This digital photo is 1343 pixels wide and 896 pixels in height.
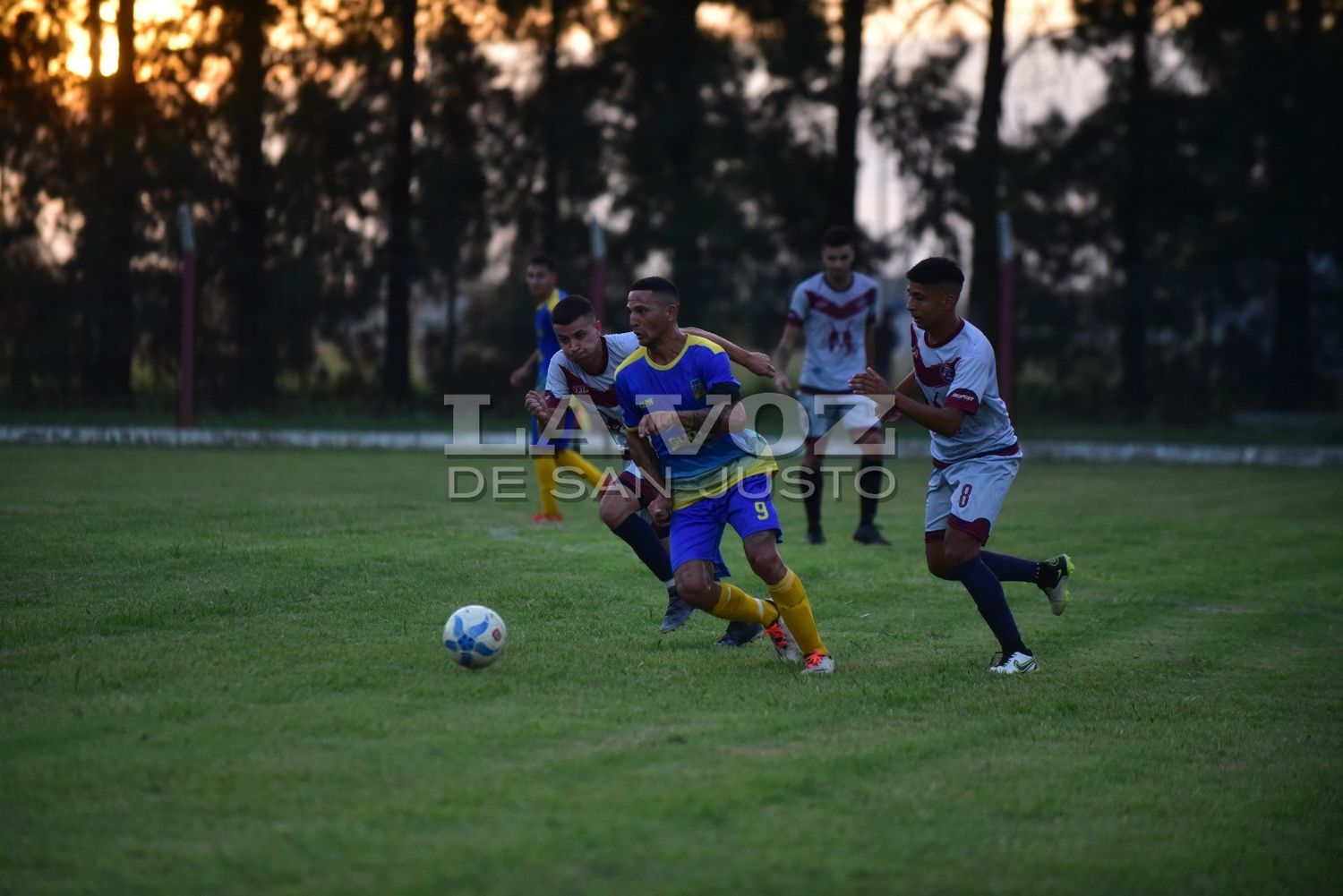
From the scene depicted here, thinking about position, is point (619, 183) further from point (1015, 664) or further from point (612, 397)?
point (1015, 664)

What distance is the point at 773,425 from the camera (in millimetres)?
20156

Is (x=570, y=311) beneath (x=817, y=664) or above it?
above

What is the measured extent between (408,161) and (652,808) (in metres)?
20.6

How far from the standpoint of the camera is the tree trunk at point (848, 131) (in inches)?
902

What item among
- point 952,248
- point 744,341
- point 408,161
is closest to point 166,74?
point 408,161

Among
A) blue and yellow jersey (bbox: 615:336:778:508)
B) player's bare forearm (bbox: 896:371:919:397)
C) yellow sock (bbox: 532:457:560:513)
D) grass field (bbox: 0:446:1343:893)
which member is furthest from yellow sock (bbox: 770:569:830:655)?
yellow sock (bbox: 532:457:560:513)

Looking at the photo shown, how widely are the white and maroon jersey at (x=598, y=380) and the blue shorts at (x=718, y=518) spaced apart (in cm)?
90

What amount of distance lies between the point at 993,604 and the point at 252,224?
17369 mm

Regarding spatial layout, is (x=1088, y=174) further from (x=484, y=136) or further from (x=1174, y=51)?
(x=484, y=136)

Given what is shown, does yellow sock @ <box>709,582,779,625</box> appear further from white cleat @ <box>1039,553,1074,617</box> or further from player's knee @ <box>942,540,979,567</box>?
white cleat @ <box>1039,553,1074,617</box>

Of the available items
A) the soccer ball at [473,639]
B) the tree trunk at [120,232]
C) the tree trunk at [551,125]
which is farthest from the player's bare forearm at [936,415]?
the tree trunk at [551,125]

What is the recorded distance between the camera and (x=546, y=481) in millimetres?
11469

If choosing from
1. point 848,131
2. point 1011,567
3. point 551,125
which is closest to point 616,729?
point 1011,567

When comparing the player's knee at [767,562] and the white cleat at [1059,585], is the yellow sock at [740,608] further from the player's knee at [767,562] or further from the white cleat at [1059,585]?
the white cleat at [1059,585]
